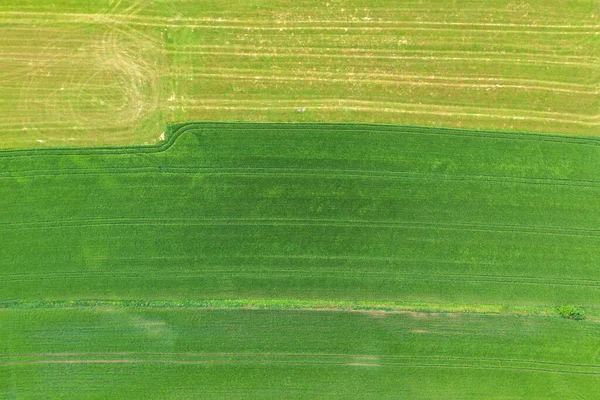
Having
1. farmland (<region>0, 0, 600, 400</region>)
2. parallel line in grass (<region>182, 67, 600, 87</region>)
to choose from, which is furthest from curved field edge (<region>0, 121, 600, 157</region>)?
parallel line in grass (<region>182, 67, 600, 87</region>)

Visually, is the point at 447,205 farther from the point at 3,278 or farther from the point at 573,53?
the point at 3,278

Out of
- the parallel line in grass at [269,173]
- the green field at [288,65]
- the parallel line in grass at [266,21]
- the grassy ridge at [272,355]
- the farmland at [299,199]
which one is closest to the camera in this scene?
the grassy ridge at [272,355]

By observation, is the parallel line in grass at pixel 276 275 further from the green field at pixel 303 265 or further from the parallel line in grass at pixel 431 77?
the parallel line in grass at pixel 431 77

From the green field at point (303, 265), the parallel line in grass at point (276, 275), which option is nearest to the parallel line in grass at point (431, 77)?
the green field at point (303, 265)

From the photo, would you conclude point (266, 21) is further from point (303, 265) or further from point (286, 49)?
point (303, 265)

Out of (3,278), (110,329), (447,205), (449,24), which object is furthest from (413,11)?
(3,278)

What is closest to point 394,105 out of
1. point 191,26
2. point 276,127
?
point 276,127

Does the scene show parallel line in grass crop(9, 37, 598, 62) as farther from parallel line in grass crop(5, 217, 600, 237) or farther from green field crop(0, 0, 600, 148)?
parallel line in grass crop(5, 217, 600, 237)
